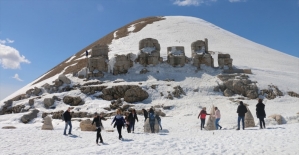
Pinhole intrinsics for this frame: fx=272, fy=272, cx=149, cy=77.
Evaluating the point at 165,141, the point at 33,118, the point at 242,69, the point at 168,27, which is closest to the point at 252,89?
the point at 242,69

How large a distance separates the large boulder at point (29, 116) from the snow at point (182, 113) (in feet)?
1.76

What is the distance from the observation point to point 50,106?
105 feet

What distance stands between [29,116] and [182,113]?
16.3 metres

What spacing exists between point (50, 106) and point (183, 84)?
54.3 feet

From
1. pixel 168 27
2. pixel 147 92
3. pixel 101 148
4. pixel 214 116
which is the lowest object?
pixel 101 148

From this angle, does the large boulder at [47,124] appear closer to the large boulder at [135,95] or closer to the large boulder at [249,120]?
the large boulder at [135,95]

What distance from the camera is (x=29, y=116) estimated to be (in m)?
29.1

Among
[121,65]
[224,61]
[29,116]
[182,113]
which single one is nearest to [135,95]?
[182,113]

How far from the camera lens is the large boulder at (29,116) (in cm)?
2848

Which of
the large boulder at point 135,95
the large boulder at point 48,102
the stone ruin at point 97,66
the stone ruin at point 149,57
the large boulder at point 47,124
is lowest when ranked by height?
the large boulder at point 47,124

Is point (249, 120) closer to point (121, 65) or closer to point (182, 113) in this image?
point (182, 113)

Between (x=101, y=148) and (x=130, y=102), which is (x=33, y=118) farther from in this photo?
(x=101, y=148)

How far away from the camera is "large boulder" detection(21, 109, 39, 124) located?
28484 mm

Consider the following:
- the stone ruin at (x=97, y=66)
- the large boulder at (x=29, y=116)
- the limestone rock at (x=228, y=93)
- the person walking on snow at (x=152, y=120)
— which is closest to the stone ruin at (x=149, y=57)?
the stone ruin at (x=97, y=66)
